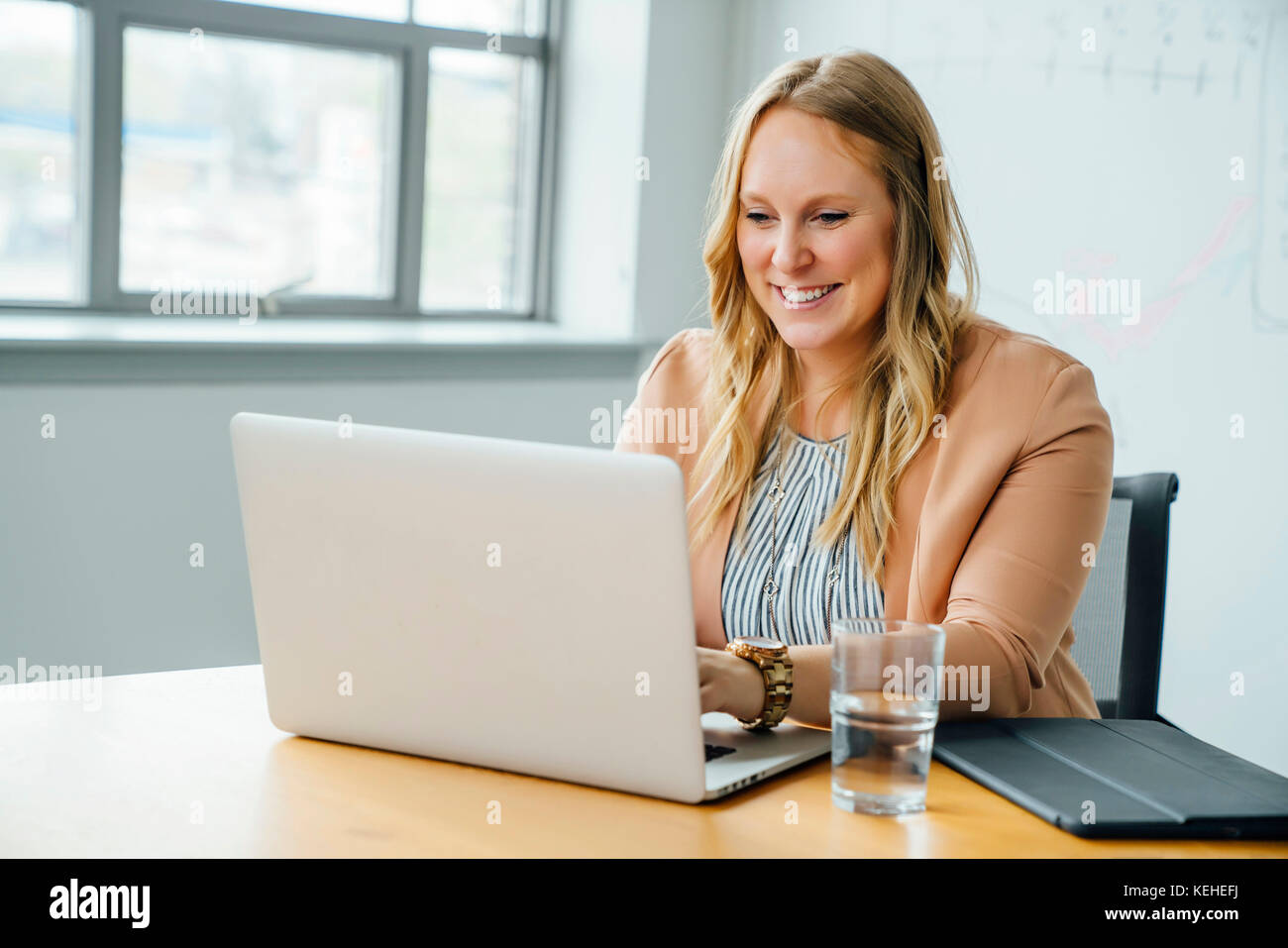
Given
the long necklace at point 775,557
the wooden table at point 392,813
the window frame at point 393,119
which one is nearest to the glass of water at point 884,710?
the wooden table at point 392,813

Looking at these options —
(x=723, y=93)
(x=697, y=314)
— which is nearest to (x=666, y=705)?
(x=697, y=314)

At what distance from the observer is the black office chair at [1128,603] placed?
1.60m

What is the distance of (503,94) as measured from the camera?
3449mm

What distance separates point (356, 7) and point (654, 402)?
74.4 inches

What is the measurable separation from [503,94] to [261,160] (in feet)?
2.16

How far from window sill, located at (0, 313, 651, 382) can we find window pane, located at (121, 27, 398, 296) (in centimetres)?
14

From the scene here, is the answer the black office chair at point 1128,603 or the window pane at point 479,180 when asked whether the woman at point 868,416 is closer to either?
the black office chair at point 1128,603

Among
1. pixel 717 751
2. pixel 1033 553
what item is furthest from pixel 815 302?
pixel 717 751

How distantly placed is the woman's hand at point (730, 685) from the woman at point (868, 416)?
26 cm

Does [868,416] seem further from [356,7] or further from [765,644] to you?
[356,7]
